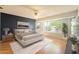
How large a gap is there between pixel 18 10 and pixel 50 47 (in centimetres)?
109

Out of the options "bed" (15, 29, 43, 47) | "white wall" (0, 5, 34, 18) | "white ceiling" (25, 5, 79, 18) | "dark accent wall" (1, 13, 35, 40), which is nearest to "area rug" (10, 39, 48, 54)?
"bed" (15, 29, 43, 47)

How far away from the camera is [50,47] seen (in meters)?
2.18

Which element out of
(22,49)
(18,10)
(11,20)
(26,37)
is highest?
(18,10)

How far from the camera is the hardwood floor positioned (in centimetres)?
207

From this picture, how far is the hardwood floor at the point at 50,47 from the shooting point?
2074mm

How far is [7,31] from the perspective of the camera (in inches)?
82.2

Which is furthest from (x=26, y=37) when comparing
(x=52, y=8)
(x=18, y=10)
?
Result: (x=52, y=8)

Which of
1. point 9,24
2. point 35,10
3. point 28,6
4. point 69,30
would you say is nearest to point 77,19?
point 69,30

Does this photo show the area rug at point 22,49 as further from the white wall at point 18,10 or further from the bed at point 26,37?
the white wall at point 18,10

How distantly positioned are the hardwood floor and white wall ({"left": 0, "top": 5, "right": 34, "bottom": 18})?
0.62 meters

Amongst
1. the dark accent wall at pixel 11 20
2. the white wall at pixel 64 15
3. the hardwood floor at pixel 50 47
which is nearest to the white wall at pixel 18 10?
the dark accent wall at pixel 11 20

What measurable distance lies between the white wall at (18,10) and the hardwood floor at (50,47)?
625 mm

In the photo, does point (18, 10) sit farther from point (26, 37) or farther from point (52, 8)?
point (52, 8)

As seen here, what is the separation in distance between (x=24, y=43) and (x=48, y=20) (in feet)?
2.46
